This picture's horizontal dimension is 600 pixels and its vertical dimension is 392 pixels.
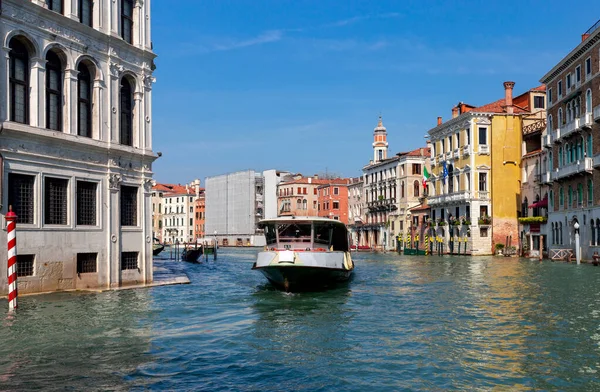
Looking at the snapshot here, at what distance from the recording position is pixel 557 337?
12125mm

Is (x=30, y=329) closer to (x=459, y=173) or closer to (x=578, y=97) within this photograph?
(x=578, y=97)

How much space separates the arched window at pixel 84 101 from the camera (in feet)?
58.4

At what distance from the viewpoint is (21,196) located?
16.0m

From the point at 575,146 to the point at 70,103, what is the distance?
30700 mm

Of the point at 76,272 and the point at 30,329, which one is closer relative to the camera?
the point at 30,329

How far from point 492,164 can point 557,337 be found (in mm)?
40872

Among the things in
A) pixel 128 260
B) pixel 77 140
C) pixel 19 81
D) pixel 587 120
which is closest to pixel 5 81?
pixel 19 81

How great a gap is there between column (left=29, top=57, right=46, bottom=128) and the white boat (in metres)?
7.51

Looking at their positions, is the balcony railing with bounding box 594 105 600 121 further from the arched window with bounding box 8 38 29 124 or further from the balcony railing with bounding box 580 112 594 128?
the arched window with bounding box 8 38 29 124

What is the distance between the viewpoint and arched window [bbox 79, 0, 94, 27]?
58.1ft

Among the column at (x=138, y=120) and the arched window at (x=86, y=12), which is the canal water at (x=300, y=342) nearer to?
the column at (x=138, y=120)

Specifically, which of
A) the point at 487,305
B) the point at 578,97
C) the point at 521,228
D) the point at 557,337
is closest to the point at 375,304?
the point at 487,305

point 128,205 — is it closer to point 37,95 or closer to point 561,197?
point 37,95

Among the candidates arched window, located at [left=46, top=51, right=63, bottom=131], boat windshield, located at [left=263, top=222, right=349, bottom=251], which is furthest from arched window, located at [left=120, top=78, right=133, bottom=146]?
boat windshield, located at [left=263, top=222, right=349, bottom=251]
